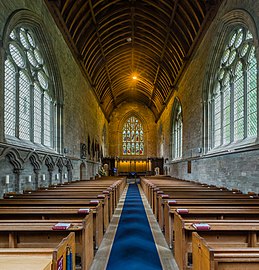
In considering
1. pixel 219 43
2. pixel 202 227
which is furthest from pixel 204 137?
pixel 202 227

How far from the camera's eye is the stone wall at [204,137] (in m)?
6.70

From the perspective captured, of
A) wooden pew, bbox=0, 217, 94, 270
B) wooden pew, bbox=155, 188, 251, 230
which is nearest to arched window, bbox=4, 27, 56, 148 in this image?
wooden pew, bbox=155, 188, 251, 230

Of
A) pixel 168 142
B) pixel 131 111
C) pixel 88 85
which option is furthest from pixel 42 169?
pixel 131 111

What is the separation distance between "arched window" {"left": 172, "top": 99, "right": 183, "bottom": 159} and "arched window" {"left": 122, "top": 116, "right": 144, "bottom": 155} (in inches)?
396

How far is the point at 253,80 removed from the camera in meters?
7.37

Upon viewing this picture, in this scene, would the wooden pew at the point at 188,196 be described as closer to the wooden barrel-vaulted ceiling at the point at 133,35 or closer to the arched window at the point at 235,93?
the arched window at the point at 235,93

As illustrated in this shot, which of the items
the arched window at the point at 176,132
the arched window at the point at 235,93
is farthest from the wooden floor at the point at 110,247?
the arched window at the point at 176,132

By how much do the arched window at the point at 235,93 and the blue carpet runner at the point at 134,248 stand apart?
151 inches

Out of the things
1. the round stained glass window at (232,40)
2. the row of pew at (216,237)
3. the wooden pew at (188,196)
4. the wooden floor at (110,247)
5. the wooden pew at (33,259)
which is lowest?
the wooden floor at (110,247)

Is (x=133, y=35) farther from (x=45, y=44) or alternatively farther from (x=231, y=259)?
(x=231, y=259)

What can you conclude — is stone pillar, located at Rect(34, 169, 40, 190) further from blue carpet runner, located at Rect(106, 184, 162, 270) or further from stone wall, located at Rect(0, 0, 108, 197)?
blue carpet runner, located at Rect(106, 184, 162, 270)

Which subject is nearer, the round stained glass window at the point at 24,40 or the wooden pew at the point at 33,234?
the wooden pew at the point at 33,234

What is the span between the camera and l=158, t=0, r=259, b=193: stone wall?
Result: 670cm

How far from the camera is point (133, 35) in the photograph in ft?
50.6
